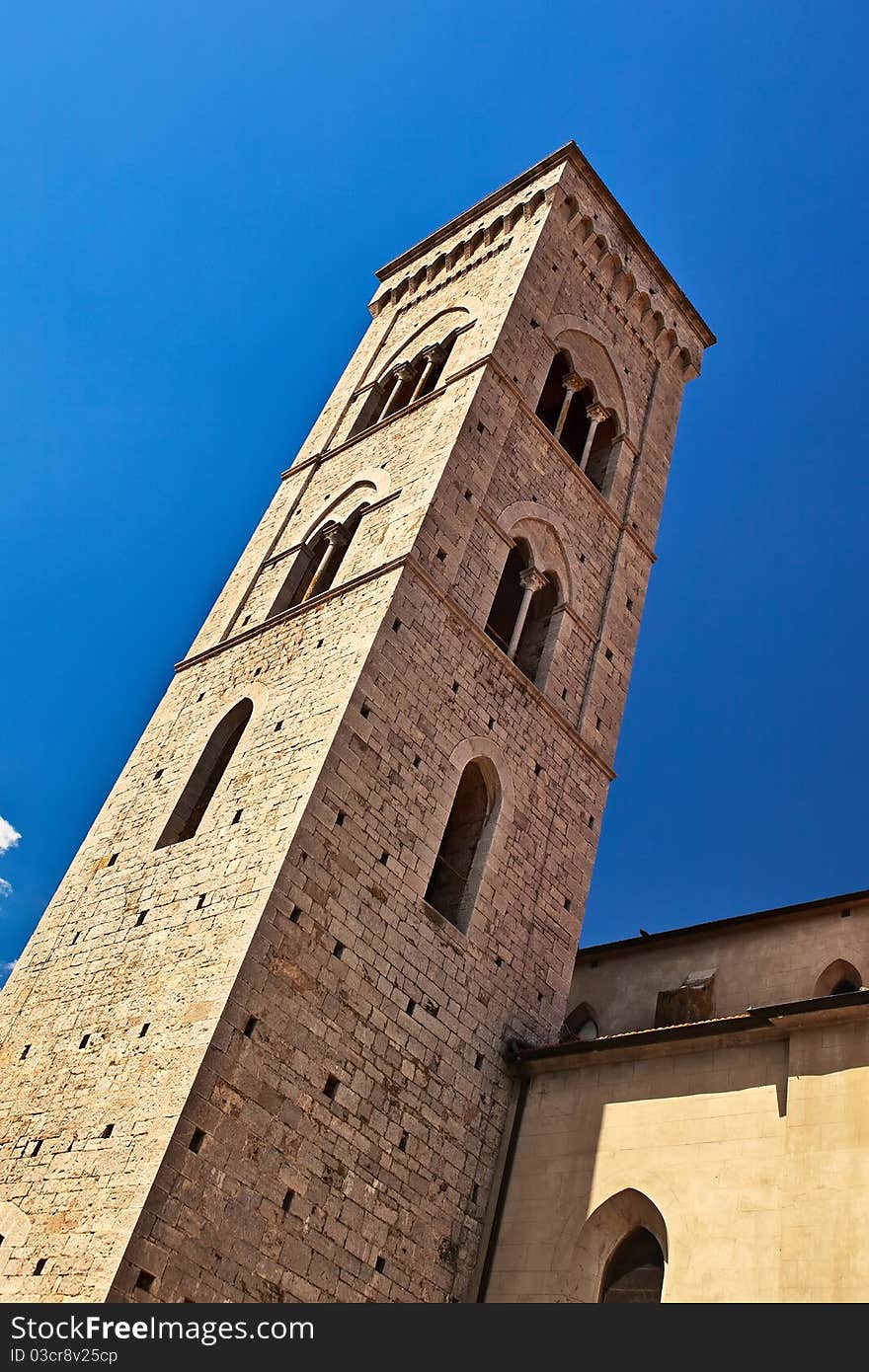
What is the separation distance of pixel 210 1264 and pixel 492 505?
1104 cm

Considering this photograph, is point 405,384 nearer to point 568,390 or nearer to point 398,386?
point 398,386

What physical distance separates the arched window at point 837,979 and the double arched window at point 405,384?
37.1 feet

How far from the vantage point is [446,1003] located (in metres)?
13.7

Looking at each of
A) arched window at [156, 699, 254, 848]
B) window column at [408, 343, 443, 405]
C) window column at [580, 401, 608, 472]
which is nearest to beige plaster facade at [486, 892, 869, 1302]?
arched window at [156, 699, 254, 848]

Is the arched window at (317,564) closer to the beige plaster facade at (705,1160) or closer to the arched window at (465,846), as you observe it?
the arched window at (465,846)

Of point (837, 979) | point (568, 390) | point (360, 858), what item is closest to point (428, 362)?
point (568, 390)

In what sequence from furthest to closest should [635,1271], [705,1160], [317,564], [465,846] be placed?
[317,564] < [465,846] < [635,1271] < [705,1160]

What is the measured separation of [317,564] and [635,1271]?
35.3 ft

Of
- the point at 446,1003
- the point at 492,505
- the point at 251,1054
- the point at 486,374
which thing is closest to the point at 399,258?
the point at 486,374

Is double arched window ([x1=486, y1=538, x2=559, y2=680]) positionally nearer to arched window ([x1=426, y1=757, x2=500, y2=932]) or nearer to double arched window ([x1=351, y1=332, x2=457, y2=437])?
arched window ([x1=426, y1=757, x2=500, y2=932])

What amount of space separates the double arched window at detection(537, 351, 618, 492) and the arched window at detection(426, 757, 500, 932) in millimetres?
7445

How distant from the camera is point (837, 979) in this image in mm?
16469

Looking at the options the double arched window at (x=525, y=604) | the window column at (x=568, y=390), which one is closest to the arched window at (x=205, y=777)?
the double arched window at (x=525, y=604)

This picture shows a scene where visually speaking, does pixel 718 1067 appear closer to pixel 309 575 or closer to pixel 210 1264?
pixel 210 1264
